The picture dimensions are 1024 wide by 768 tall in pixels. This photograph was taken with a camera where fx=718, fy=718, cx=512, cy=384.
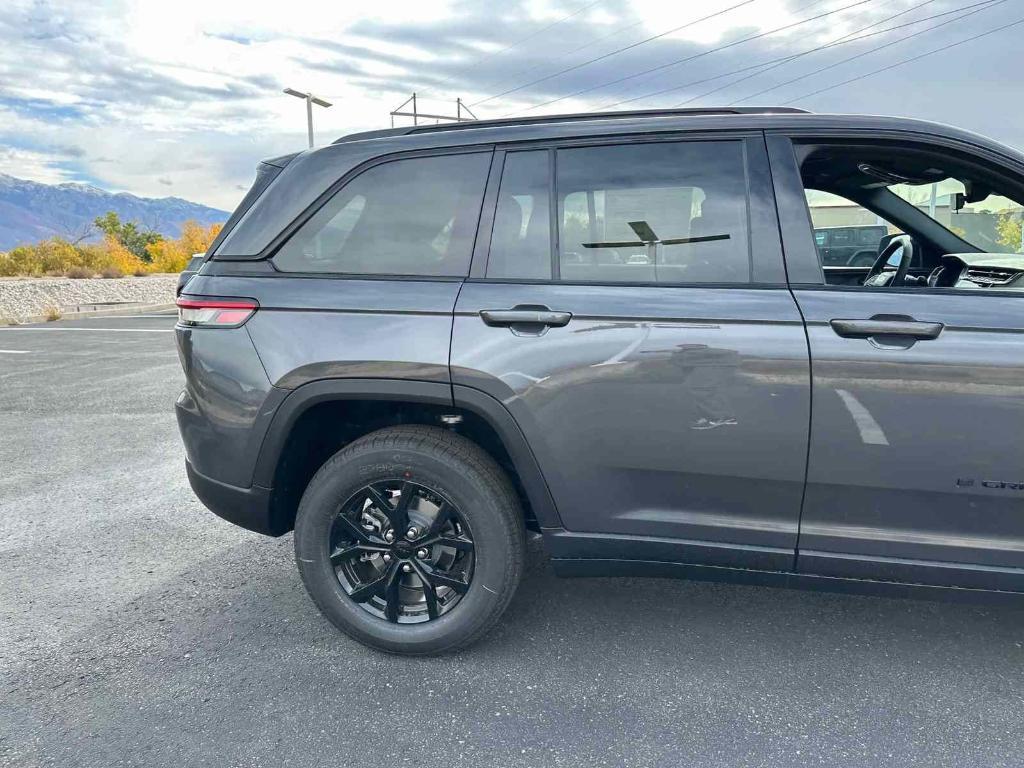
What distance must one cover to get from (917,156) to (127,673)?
3.27m

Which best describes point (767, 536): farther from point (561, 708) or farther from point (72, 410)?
point (72, 410)

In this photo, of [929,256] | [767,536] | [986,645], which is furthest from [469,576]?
[929,256]

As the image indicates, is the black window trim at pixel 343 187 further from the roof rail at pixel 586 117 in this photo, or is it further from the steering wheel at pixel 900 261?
the steering wheel at pixel 900 261

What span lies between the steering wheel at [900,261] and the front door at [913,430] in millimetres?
1099

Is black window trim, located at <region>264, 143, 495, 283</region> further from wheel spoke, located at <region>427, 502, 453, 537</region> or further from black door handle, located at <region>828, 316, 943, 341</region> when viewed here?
black door handle, located at <region>828, 316, 943, 341</region>

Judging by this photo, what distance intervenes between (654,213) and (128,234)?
107127 mm

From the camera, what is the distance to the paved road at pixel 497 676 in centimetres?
214

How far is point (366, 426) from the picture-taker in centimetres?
278

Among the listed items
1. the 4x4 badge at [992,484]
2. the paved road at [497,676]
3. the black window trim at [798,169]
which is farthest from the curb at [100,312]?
the 4x4 badge at [992,484]

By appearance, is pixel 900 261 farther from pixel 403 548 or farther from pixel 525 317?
pixel 403 548

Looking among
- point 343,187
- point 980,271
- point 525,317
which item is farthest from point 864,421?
point 343,187

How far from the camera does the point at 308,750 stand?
214cm

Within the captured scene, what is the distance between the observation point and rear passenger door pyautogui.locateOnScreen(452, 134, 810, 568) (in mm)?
2232

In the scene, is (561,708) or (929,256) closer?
(561,708)
